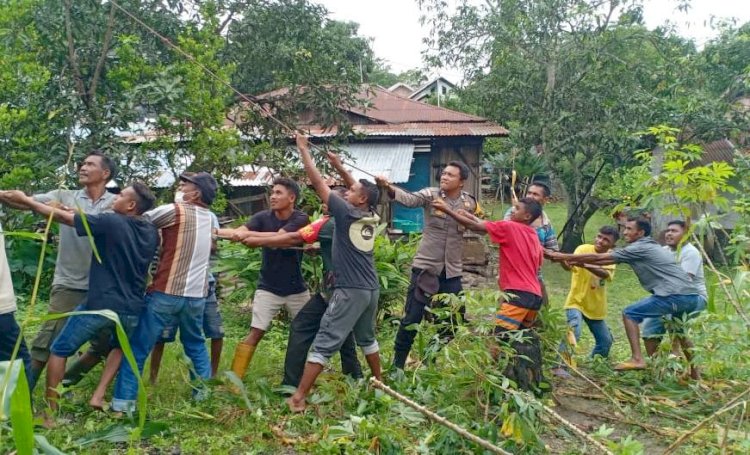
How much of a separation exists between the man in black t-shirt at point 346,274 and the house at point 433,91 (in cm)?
1892

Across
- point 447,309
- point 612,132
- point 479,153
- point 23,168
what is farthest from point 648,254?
→ point 479,153

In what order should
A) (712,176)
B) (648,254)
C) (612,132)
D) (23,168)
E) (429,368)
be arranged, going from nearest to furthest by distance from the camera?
(712,176), (429,368), (648,254), (23,168), (612,132)

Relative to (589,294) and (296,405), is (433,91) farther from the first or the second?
(296,405)

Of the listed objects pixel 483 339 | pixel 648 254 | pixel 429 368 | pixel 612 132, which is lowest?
pixel 429 368

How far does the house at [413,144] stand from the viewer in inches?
597

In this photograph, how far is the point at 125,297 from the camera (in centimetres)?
409

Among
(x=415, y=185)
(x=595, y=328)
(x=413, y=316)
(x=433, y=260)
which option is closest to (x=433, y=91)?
(x=415, y=185)

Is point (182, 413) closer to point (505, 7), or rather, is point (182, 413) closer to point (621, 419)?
point (621, 419)

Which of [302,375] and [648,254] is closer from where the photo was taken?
[302,375]

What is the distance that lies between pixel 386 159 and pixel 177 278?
11.1 m

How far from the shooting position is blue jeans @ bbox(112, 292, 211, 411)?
4.19 m

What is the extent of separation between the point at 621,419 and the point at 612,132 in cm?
971

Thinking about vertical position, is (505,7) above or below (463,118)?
above

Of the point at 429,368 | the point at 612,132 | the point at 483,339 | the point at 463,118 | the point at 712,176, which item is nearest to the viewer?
the point at 712,176
